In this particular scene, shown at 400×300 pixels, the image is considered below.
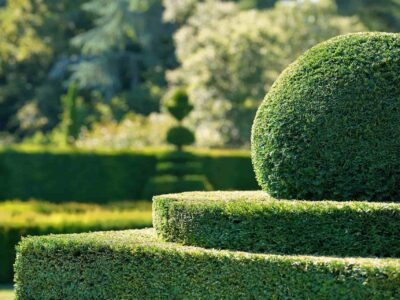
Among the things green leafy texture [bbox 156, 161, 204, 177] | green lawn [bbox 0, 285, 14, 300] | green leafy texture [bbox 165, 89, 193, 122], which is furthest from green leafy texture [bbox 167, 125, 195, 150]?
green lawn [bbox 0, 285, 14, 300]

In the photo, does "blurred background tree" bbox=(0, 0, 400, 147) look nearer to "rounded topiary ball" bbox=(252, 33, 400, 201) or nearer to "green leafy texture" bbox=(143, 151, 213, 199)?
"green leafy texture" bbox=(143, 151, 213, 199)

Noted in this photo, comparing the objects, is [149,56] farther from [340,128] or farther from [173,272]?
[173,272]

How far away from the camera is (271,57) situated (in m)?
30.9

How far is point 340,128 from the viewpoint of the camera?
7828mm

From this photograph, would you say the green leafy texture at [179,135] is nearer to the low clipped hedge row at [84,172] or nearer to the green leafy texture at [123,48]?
the low clipped hedge row at [84,172]

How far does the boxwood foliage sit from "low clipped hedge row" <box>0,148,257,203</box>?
14583 millimetres

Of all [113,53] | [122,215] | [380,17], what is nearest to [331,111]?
[122,215]

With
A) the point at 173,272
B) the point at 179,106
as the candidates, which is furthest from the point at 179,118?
the point at 173,272

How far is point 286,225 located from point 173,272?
1.08 meters

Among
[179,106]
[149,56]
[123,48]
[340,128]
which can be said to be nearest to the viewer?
[340,128]

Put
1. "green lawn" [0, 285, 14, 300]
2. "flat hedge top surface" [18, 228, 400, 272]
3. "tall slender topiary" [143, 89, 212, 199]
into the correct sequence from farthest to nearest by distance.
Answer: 1. "tall slender topiary" [143, 89, 212, 199]
2. "green lawn" [0, 285, 14, 300]
3. "flat hedge top surface" [18, 228, 400, 272]

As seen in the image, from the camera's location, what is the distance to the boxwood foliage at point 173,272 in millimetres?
6703

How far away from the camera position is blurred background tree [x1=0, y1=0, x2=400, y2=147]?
30.7 metres

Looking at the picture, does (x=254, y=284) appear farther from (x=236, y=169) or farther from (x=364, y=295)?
(x=236, y=169)
